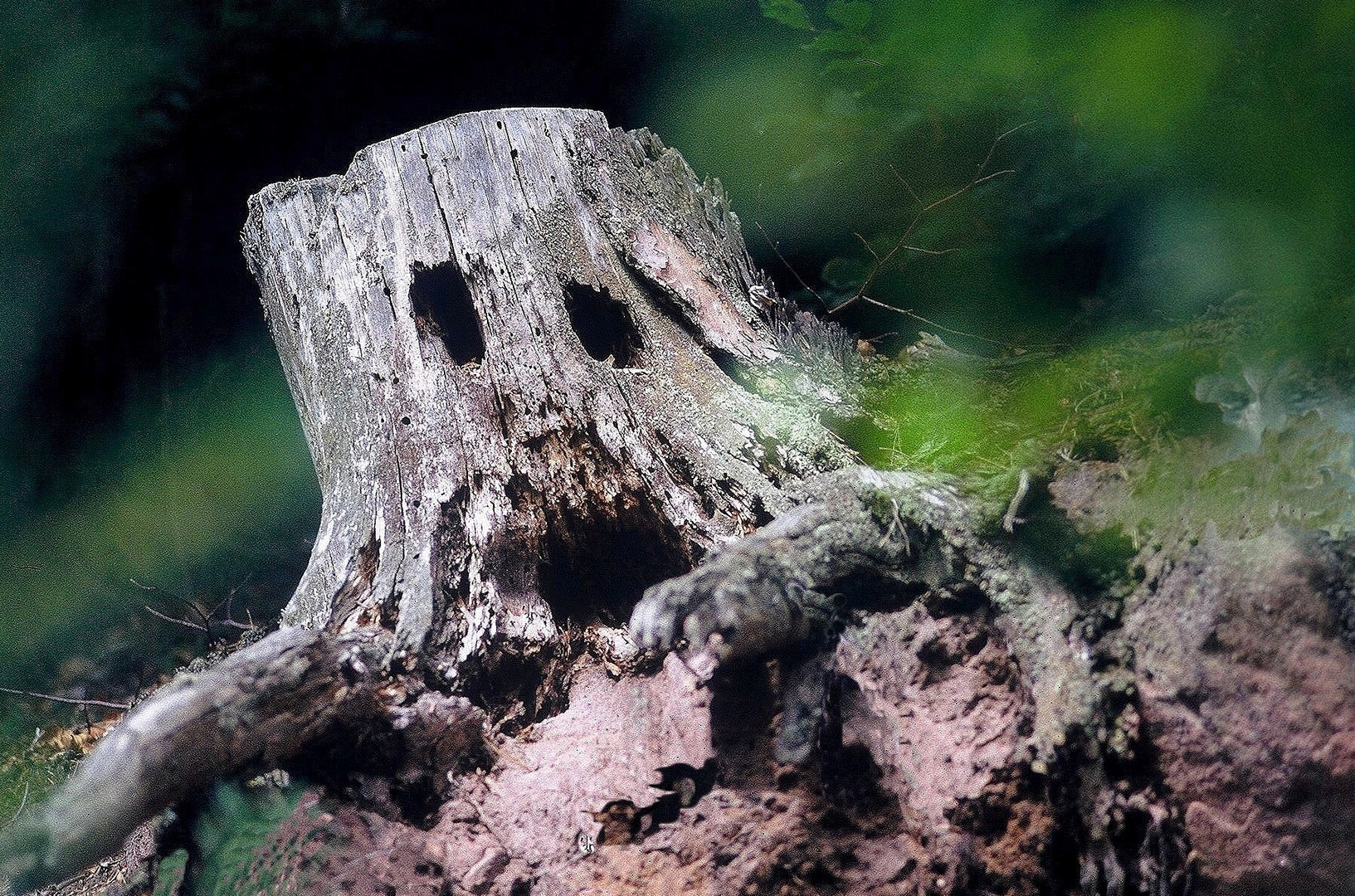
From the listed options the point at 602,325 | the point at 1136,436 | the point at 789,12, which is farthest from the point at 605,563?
the point at 789,12

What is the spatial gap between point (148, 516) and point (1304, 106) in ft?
13.7

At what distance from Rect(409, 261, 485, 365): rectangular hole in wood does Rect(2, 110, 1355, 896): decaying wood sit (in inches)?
A: 0.4

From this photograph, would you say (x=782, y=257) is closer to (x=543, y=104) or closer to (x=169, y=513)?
(x=543, y=104)

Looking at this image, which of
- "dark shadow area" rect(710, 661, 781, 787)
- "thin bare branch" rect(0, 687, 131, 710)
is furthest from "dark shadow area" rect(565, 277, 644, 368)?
"thin bare branch" rect(0, 687, 131, 710)

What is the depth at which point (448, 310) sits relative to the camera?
206 cm

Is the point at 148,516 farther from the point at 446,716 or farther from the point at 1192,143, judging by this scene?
the point at 1192,143

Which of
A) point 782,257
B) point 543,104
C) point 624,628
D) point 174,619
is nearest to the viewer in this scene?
point 624,628

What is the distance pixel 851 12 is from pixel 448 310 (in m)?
1.37

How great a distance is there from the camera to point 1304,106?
1.37m

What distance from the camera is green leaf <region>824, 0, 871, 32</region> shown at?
82.1 inches

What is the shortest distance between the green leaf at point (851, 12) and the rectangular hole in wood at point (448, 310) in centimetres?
126

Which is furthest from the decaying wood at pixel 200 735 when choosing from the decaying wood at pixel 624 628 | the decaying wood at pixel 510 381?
the decaying wood at pixel 510 381

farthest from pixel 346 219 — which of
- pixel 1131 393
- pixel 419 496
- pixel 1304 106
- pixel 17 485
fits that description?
pixel 17 485

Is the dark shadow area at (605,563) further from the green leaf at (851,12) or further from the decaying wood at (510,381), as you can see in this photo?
the green leaf at (851,12)
